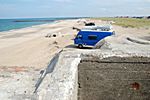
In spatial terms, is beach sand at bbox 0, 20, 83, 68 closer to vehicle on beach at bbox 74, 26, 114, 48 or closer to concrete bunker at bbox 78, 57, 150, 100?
vehicle on beach at bbox 74, 26, 114, 48

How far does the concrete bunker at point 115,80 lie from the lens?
631 centimetres

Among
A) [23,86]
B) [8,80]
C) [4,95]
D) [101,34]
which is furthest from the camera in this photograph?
[101,34]

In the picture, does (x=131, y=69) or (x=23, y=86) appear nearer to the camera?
(x=131, y=69)

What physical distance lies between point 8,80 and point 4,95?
1.96m

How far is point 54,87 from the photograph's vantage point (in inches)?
195

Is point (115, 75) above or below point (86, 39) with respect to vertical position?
above

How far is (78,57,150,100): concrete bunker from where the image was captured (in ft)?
20.7

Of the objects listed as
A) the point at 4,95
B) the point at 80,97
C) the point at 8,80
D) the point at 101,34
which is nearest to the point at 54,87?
the point at 80,97

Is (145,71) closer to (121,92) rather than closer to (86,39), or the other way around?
(121,92)

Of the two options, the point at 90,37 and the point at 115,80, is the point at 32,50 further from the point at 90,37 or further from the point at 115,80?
the point at 115,80

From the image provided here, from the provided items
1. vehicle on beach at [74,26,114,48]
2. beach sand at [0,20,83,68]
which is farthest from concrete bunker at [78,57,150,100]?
vehicle on beach at [74,26,114,48]

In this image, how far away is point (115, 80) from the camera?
6379 millimetres

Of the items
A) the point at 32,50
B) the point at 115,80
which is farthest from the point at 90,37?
the point at 115,80

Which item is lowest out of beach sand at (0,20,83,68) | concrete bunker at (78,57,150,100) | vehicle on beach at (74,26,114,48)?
beach sand at (0,20,83,68)
